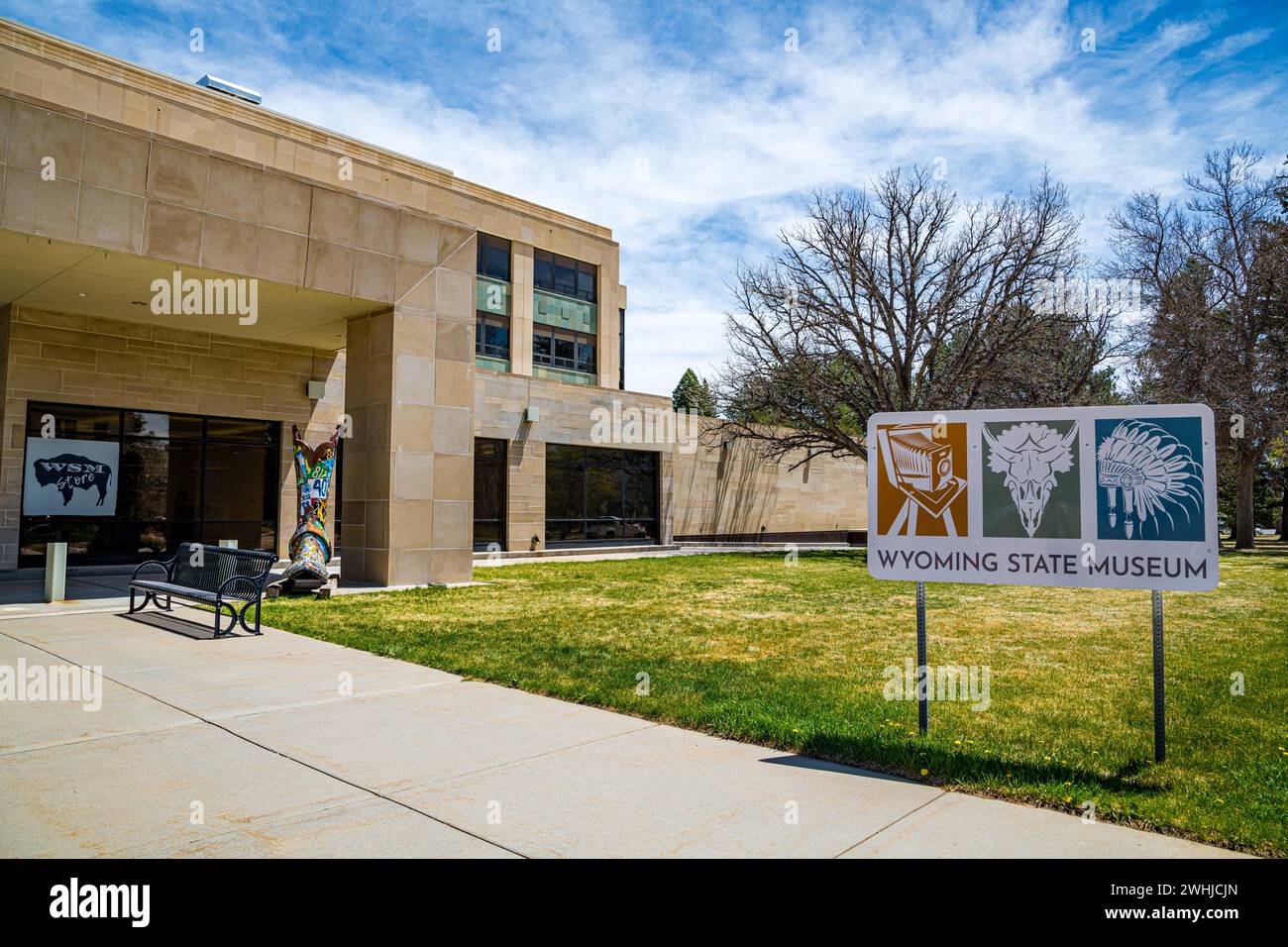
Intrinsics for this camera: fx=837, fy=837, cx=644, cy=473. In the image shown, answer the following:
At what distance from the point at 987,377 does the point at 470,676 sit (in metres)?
25.7

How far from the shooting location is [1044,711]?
652 cm

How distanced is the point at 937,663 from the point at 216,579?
9.18m

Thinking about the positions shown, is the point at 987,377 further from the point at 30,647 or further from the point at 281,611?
the point at 30,647

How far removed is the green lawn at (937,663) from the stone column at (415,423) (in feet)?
4.60

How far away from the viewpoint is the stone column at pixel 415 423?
15.8m

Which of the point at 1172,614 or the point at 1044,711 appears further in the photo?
the point at 1172,614

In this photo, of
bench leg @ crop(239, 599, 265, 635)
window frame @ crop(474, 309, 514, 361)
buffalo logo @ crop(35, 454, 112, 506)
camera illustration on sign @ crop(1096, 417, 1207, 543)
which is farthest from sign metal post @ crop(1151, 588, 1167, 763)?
window frame @ crop(474, 309, 514, 361)

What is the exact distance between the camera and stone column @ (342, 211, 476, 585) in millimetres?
15805

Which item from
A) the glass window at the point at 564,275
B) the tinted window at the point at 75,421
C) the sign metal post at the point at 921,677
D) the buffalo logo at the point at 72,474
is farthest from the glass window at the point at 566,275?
the sign metal post at the point at 921,677

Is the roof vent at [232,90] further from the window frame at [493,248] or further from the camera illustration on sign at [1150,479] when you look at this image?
the camera illustration on sign at [1150,479]

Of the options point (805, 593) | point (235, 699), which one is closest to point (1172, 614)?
point (805, 593)

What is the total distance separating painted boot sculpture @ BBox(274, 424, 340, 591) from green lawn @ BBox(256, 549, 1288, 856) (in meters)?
0.69

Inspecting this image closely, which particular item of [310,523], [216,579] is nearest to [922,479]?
[216,579]
